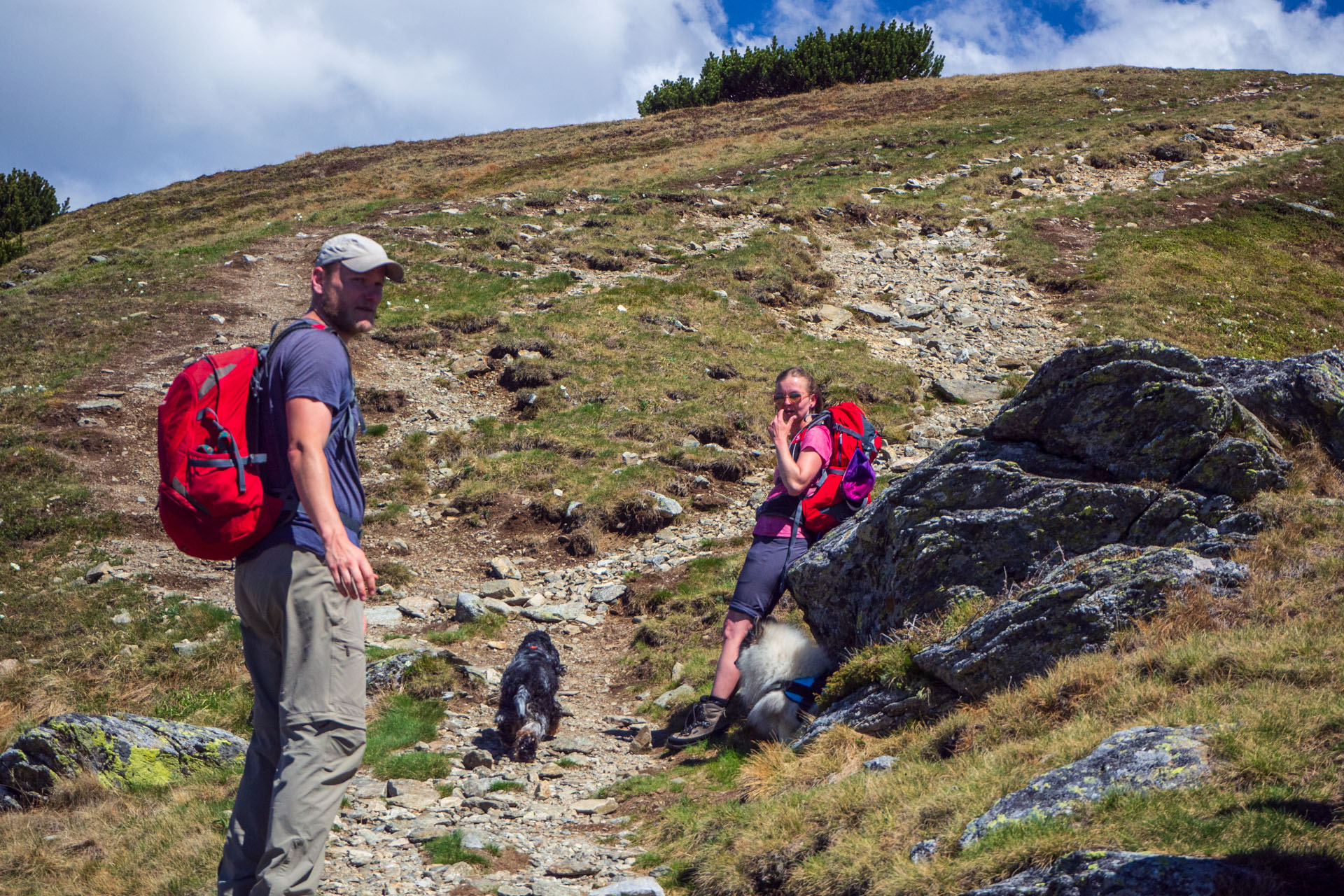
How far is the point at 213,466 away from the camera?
376 centimetres

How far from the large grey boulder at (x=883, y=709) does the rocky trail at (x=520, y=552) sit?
1.69 m

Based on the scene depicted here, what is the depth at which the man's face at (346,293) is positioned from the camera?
4.14m

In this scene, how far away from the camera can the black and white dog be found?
299 inches

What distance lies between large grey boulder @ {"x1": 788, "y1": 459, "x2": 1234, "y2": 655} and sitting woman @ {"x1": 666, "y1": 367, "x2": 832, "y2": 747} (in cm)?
23

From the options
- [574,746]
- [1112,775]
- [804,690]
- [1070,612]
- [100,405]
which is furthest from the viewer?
[100,405]

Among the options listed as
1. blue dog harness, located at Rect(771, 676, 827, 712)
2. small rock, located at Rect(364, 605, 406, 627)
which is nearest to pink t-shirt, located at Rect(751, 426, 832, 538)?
blue dog harness, located at Rect(771, 676, 827, 712)

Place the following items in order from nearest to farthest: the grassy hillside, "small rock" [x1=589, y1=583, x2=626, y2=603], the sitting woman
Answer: the grassy hillside < the sitting woman < "small rock" [x1=589, y1=583, x2=626, y2=603]

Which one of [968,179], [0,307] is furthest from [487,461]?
[968,179]

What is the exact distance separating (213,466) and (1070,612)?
200 inches

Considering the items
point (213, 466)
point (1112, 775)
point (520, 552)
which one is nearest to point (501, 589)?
point (520, 552)

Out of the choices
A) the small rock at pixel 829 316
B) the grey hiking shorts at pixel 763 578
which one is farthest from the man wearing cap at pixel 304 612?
the small rock at pixel 829 316

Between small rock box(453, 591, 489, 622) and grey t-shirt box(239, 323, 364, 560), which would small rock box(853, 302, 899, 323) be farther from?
grey t-shirt box(239, 323, 364, 560)

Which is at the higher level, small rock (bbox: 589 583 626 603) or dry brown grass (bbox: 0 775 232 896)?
small rock (bbox: 589 583 626 603)

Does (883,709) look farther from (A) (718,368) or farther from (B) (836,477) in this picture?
(A) (718,368)
